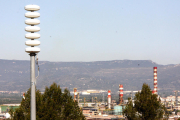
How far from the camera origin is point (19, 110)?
28.8 m

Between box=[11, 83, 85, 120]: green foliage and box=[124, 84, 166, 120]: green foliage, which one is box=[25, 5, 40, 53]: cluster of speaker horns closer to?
box=[11, 83, 85, 120]: green foliage

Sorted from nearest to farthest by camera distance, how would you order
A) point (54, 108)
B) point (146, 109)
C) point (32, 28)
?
point (32, 28) < point (54, 108) < point (146, 109)

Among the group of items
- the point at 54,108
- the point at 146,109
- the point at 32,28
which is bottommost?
the point at 146,109

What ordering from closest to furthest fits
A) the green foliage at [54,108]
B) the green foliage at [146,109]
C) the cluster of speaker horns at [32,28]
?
the cluster of speaker horns at [32,28], the green foliage at [54,108], the green foliage at [146,109]

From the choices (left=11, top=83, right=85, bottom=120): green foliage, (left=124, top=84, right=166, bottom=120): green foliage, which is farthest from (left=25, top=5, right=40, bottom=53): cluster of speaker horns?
(left=124, top=84, right=166, bottom=120): green foliage

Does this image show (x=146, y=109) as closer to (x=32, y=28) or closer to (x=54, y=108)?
(x=54, y=108)

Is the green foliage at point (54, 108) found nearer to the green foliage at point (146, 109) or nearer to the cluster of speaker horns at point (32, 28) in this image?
the green foliage at point (146, 109)

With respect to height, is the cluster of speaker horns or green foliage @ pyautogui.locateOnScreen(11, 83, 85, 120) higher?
the cluster of speaker horns

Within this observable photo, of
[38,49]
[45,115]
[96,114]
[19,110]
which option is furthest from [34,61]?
[96,114]

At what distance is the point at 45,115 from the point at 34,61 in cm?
1356

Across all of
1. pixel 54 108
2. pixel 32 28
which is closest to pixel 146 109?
pixel 54 108

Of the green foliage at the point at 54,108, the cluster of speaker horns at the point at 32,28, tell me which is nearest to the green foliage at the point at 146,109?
the green foliage at the point at 54,108

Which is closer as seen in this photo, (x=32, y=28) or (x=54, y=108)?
(x=32, y=28)

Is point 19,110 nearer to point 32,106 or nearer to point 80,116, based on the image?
point 80,116
